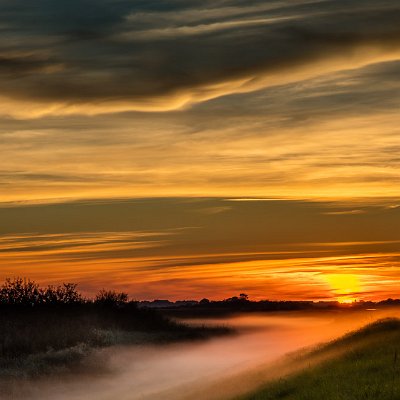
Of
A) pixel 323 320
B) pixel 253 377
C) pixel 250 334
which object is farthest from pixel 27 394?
pixel 323 320

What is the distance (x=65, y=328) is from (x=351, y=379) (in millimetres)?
33150

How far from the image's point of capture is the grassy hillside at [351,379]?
2847 cm

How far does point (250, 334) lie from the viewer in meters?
95.1

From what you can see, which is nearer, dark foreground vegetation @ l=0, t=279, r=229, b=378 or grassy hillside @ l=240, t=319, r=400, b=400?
grassy hillside @ l=240, t=319, r=400, b=400

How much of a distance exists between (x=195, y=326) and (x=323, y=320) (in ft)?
166

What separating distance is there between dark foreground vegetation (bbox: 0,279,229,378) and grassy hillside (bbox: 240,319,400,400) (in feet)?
60.2

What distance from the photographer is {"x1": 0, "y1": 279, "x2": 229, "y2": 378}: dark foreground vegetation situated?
51844 millimetres

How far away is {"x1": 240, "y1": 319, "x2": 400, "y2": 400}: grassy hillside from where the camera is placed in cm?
2847

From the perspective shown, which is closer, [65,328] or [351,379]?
[351,379]

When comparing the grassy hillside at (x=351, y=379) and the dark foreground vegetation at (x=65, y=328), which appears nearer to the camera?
the grassy hillside at (x=351, y=379)

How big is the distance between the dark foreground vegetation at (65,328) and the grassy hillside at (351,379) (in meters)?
18.4

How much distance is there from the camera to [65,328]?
60844 mm

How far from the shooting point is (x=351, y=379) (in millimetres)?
31188

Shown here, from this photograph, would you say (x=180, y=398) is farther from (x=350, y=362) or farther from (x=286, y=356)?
(x=286, y=356)
